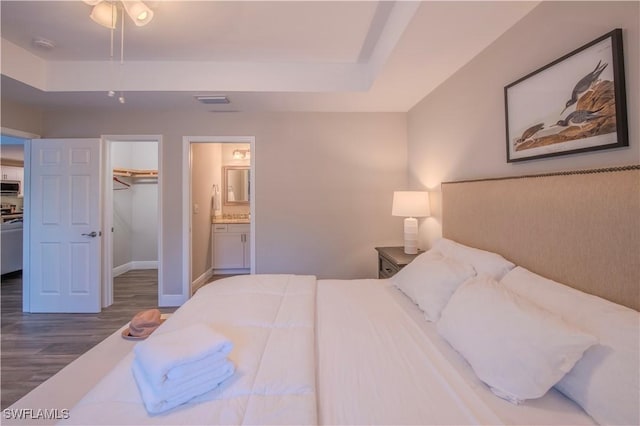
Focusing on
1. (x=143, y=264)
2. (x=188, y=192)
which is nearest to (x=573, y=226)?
(x=188, y=192)

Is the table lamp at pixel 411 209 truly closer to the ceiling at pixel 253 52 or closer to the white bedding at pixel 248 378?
the ceiling at pixel 253 52

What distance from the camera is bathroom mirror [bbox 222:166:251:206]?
5.23 m

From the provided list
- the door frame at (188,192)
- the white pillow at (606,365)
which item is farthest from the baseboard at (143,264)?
the white pillow at (606,365)

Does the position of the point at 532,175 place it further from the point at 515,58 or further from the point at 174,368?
the point at 174,368

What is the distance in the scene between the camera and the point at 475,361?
1.07 m

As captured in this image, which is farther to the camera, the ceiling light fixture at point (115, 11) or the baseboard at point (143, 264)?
the baseboard at point (143, 264)

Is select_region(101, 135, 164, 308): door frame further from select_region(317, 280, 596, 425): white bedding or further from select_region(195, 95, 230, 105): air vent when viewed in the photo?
select_region(317, 280, 596, 425): white bedding

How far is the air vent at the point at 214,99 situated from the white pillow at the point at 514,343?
9.49 feet

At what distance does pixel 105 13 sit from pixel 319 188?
240 cm

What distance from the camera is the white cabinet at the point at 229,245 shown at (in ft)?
15.9

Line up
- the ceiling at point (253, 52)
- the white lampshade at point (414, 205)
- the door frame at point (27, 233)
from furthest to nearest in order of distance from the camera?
the door frame at point (27, 233)
the white lampshade at point (414, 205)
the ceiling at point (253, 52)

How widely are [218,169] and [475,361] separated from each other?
492 cm

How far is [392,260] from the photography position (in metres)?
2.66

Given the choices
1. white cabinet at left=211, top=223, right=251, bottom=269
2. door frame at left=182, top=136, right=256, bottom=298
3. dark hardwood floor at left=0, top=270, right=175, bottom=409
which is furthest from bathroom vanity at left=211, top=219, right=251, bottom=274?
door frame at left=182, top=136, right=256, bottom=298
